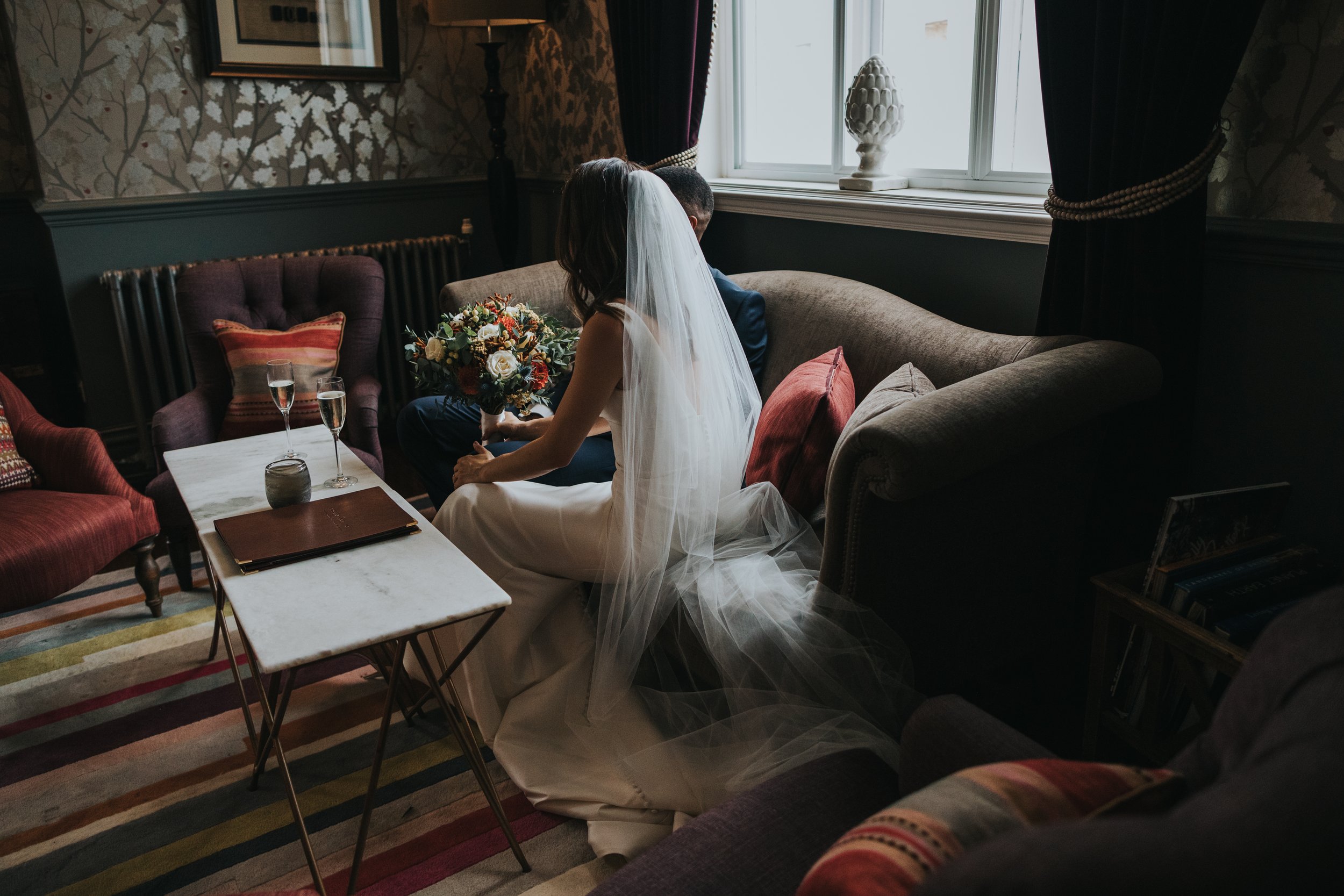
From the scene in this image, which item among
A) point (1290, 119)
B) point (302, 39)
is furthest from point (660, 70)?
point (1290, 119)

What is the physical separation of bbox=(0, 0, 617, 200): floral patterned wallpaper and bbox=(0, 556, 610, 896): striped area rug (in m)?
2.08

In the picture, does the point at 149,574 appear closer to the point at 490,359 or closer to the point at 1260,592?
the point at 490,359

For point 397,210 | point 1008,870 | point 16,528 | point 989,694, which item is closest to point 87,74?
point 397,210

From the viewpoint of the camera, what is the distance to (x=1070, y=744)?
6.48 feet

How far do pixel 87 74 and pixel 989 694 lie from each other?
3.90m

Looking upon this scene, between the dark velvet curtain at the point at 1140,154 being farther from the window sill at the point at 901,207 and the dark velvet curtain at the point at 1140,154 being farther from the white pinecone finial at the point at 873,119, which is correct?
the white pinecone finial at the point at 873,119

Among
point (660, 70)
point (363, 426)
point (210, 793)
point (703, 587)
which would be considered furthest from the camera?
point (660, 70)

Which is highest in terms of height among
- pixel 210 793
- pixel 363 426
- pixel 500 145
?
pixel 500 145

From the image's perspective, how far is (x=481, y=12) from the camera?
366 centimetres

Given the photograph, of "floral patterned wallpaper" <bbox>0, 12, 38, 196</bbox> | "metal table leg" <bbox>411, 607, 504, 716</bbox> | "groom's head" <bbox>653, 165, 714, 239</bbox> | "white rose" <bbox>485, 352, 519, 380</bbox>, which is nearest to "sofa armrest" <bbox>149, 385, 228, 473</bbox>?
"white rose" <bbox>485, 352, 519, 380</bbox>

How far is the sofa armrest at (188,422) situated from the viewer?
8.95 ft

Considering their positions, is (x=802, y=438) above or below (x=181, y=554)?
above

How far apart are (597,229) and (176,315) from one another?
272 cm

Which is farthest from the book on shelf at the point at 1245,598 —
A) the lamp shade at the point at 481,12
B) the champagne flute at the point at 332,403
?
the lamp shade at the point at 481,12
